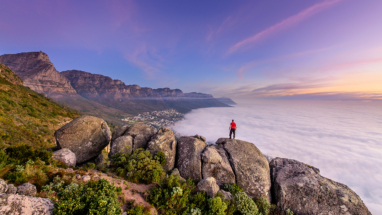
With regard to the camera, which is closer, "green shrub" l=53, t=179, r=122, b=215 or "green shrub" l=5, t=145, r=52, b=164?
"green shrub" l=53, t=179, r=122, b=215

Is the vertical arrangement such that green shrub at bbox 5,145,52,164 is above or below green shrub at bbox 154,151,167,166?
above

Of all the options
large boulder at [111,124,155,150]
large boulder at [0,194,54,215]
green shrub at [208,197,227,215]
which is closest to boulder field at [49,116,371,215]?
large boulder at [111,124,155,150]

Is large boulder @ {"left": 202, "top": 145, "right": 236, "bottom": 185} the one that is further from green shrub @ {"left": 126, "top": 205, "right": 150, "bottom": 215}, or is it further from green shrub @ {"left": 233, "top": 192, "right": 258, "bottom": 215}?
green shrub @ {"left": 126, "top": 205, "right": 150, "bottom": 215}

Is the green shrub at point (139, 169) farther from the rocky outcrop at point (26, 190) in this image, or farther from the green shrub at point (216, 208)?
the rocky outcrop at point (26, 190)

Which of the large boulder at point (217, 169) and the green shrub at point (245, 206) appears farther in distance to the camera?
the large boulder at point (217, 169)

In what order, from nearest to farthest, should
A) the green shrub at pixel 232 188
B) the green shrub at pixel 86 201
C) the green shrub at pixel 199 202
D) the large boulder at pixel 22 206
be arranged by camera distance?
the large boulder at pixel 22 206 < the green shrub at pixel 86 201 < the green shrub at pixel 199 202 < the green shrub at pixel 232 188

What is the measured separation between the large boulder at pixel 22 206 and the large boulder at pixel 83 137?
10454 millimetres

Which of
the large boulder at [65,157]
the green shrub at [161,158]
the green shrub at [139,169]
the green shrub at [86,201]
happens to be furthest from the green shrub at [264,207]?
the large boulder at [65,157]

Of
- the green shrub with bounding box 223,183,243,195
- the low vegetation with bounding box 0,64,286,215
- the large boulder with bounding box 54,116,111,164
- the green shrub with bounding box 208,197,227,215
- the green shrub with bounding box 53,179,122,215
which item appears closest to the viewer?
the green shrub with bounding box 53,179,122,215

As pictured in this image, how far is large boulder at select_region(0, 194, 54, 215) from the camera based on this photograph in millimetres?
4902

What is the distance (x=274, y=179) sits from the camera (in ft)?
49.6

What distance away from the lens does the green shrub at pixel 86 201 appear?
5.95 metres

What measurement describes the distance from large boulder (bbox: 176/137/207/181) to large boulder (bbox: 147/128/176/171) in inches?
33.5

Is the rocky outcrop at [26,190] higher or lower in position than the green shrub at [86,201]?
higher
